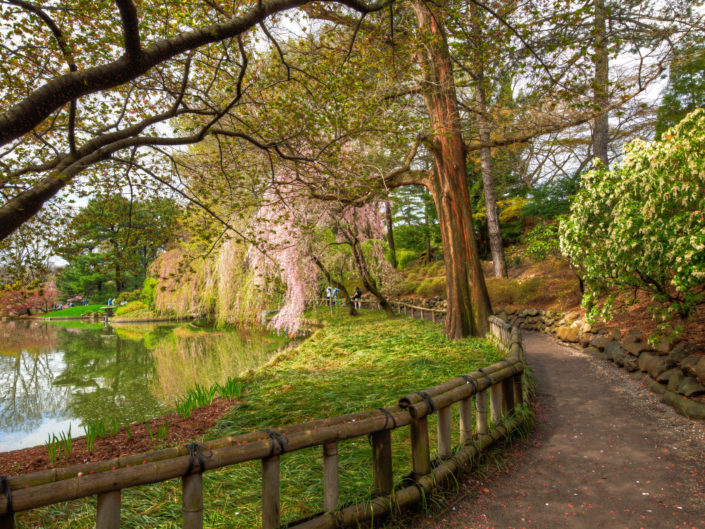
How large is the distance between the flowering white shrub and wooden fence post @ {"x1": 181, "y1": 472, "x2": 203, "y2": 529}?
4.79 meters

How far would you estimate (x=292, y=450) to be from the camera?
2178 mm

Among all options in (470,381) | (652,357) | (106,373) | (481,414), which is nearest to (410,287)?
(106,373)

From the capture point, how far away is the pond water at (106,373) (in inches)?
292

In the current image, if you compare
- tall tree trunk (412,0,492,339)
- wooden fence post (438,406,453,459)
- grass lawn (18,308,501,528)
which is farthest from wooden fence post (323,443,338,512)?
tall tree trunk (412,0,492,339)

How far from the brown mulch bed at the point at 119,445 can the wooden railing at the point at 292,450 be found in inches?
103

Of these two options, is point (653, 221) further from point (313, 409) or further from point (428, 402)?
point (313, 409)

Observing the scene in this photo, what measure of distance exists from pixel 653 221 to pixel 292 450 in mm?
5098

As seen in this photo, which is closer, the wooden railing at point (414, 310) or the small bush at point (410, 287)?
the wooden railing at point (414, 310)

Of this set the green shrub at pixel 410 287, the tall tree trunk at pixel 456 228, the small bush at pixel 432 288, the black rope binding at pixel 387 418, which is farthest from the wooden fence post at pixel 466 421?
the green shrub at pixel 410 287

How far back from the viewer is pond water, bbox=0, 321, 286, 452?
24.3 feet

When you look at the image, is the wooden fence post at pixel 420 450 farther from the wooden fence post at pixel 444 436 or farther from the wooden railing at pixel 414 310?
the wooden railing at pixel 414 310

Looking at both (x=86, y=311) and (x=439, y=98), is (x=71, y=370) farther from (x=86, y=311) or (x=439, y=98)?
(x=86, y=311)

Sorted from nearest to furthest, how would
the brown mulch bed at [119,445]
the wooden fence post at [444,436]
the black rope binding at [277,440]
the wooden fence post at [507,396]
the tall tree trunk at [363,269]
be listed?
the black rope binding at [277,440] → the wooden fence post at [444,436] → the wooden fence post at [507,396] → the brown mulch bed at [119,445] → the tall tree trunk at [363,269]

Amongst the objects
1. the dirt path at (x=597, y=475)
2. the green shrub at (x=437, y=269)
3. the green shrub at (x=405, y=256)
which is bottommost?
the dirt path at (x=597, y=475)
